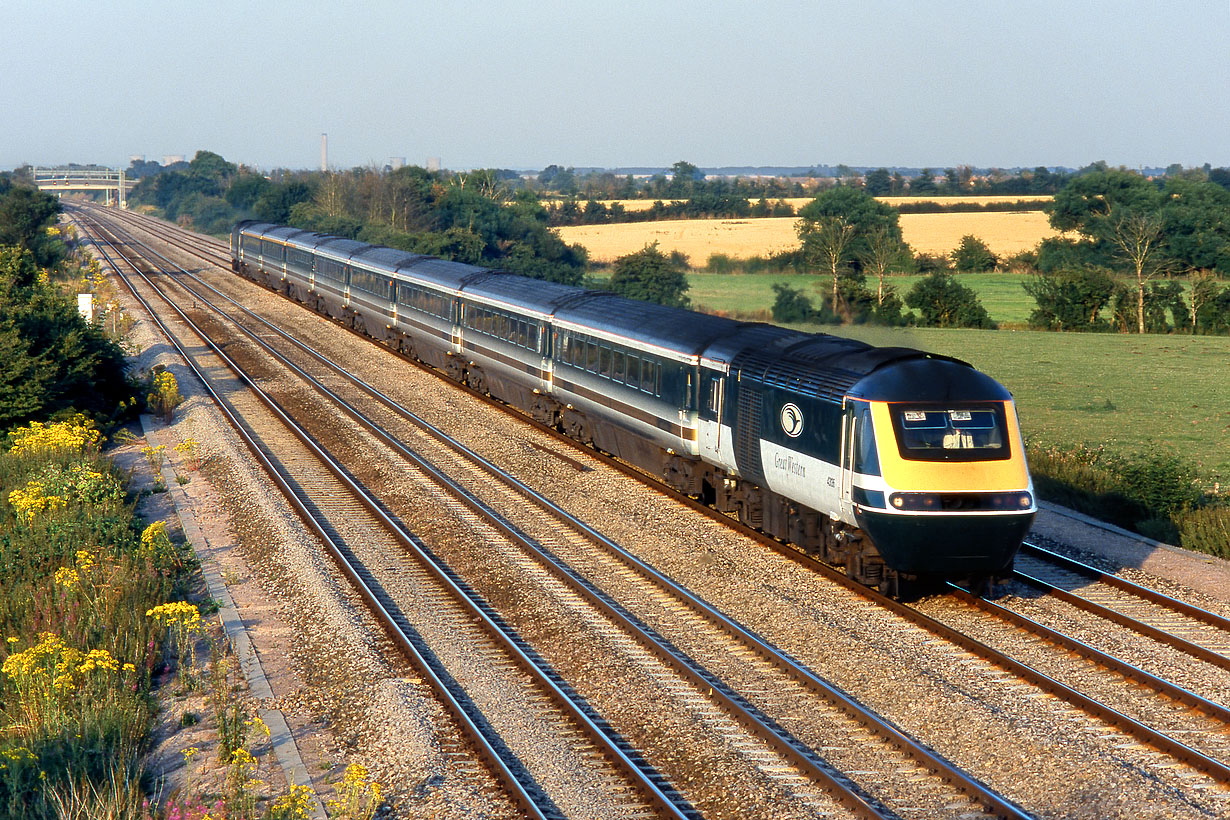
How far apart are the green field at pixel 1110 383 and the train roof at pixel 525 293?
12.5 m

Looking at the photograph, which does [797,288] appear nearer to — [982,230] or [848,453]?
[982,230]

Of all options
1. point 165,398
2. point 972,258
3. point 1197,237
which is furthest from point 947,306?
point 165,398

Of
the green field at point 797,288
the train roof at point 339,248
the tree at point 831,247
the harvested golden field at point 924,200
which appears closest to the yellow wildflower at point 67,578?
the train roof at point 339,248

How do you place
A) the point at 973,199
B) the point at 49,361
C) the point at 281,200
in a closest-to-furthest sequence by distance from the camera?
1. the point at 49,361
2. the point at 281,200
3. the point at 973,199

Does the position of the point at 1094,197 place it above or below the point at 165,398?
above

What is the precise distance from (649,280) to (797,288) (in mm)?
8101

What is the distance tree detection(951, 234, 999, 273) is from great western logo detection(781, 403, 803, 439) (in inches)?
2552

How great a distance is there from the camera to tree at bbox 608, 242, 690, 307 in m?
60.8

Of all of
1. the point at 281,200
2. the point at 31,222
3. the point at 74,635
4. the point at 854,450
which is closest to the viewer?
the point at 74,635

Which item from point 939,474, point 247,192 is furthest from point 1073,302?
point 247,192

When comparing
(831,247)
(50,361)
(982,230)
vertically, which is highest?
(982,230)

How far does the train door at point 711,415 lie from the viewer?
17.7m

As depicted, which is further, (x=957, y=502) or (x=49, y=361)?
(x=49, y=361)

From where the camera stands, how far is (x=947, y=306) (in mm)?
58875
